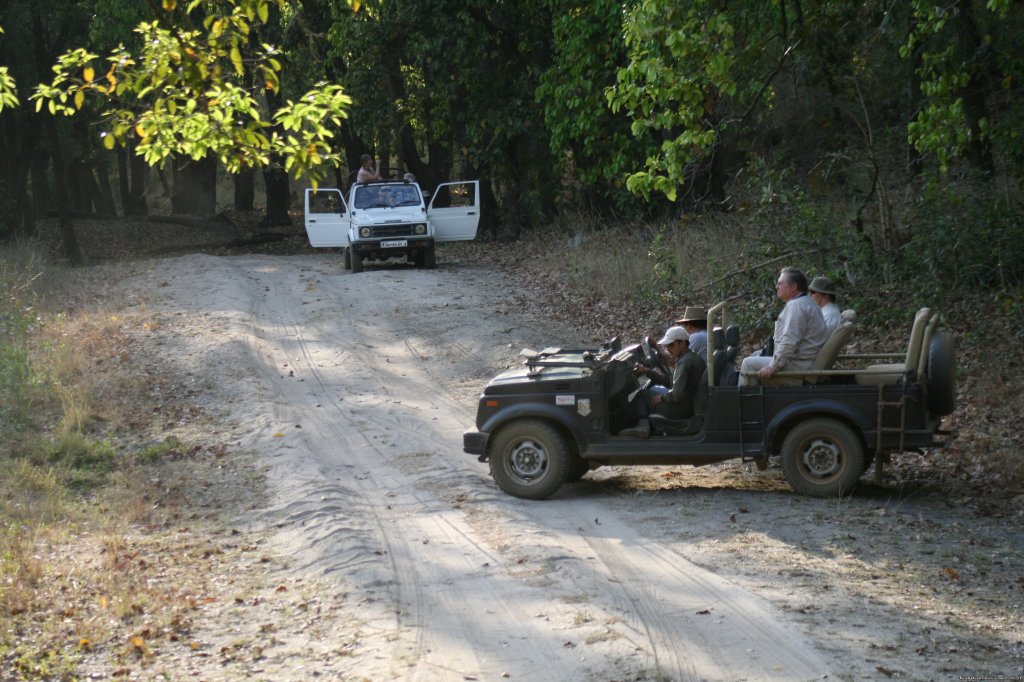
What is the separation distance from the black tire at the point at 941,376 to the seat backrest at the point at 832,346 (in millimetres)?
615

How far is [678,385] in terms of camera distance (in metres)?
8.81

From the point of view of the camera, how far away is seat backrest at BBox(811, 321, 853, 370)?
853cm

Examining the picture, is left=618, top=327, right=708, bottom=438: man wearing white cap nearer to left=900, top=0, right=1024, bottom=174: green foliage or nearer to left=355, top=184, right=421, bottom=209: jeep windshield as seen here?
left=900, top=0, right=1024, bottom=174: green foliage

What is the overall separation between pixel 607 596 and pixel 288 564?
7.93ft

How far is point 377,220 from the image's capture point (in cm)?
2278

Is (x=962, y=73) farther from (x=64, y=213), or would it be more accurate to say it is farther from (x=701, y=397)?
(x=64, y=213)

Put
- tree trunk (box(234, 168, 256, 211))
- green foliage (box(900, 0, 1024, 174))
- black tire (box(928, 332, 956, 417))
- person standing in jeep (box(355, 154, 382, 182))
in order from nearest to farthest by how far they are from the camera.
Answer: black tire (box(928, 332, 956, 417)) → green foliage (box(900, 0, 1024, 174)) → person standing in jeep (box(355, 154, 382, 182)) → tree trunk (box(234, 168, 256, 211))

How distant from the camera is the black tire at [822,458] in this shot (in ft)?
27.8

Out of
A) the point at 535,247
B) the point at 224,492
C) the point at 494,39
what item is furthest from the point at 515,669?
the point at 494,39

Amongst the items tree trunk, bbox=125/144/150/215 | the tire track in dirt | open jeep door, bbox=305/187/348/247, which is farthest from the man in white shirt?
tree trunk, bbox=125/144/150/215

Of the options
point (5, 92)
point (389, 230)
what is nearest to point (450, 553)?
point (5, 92)

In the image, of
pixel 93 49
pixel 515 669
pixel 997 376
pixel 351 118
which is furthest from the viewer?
pixel 93 49

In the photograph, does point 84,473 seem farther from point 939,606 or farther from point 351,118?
point 351,118

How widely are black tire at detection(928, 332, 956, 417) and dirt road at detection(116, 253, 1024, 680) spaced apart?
32.2 inches
